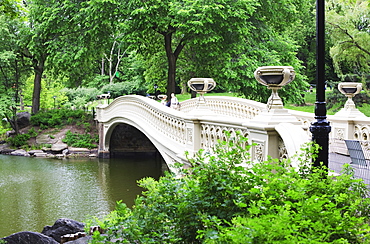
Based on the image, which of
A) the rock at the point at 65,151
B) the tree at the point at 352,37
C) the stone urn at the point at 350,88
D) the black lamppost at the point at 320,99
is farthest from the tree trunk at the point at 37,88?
the black lamppost at the point at 320,99

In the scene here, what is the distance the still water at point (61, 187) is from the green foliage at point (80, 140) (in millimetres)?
2544

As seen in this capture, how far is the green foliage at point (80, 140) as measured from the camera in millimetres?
27594

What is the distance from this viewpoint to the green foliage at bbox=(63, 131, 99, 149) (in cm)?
2759

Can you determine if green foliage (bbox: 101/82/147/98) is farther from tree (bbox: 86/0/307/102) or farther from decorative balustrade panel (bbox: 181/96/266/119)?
decorative balustrade panel (bbox: 181/96/266/119)

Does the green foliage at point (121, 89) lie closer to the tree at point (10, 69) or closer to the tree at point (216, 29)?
the tree at point (10, 69)

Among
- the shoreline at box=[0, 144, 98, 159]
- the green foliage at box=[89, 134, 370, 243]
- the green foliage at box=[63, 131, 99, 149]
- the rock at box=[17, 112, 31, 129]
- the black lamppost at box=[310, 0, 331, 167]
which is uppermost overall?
the black lamppost at box=[310, 0, 331, 167]

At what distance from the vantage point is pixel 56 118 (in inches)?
1182

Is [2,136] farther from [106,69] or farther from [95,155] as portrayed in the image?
Answer: [106,69]

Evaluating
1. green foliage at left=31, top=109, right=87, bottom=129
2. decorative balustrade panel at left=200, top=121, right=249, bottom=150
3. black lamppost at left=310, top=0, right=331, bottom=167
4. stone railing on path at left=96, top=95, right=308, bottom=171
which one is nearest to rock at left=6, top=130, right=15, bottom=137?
green foliage at left=31, top=109, right=87, bottom=129

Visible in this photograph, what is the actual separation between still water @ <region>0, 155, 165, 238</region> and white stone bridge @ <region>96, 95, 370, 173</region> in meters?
2.31

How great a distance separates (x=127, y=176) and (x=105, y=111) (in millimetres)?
6746

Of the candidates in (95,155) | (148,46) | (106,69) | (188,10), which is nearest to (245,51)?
(188,10)

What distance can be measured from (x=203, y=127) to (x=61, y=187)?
32.0 ft

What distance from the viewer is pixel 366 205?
3.95 meters
